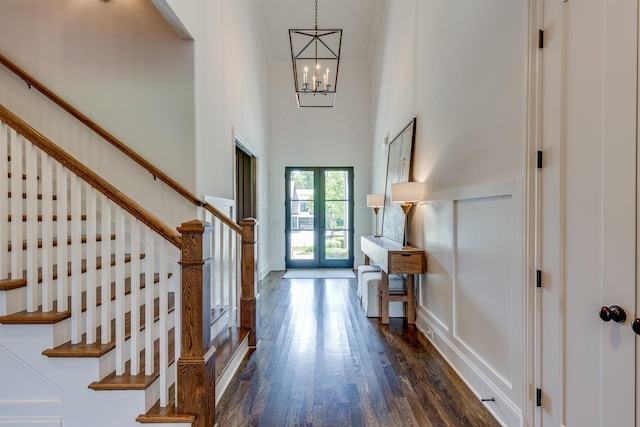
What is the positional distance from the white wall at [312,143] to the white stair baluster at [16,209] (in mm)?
5397

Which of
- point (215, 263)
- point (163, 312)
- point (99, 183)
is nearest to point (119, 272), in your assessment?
point (163, 312)

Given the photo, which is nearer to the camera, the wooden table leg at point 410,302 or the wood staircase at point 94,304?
the wood staircase at point 94,304

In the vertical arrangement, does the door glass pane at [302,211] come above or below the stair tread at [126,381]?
above

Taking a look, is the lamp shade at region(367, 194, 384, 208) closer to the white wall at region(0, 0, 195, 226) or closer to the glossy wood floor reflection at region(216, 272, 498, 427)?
the glossy wood floor reflection at region(216, 272, 498, 427)

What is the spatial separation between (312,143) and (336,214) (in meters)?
1.67

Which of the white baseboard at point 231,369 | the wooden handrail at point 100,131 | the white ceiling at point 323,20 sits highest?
the white ceiling at point 323,20

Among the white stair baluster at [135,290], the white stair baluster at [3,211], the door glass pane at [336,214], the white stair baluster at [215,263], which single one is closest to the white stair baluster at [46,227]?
the white stair baluster at [3,211]

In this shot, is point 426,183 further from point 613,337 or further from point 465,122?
point 613,337

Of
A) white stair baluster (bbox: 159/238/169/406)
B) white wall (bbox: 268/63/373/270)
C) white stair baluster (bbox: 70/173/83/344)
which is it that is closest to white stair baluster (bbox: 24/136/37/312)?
white stair baluster (bbox: 70/173/83/344)

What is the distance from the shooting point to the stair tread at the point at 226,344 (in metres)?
2.38

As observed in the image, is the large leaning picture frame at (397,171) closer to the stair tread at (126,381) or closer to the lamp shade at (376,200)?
the lamp shade at (376,200)

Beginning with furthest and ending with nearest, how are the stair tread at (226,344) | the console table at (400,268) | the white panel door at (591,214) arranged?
the console table at (400,268) < the stair tread at (226,344) < the white panel door at (591,214)

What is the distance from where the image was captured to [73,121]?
9.80 feet

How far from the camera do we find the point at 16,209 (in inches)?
71.3
